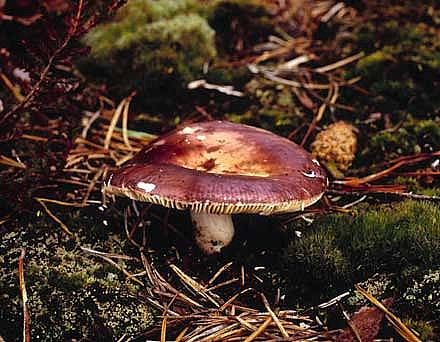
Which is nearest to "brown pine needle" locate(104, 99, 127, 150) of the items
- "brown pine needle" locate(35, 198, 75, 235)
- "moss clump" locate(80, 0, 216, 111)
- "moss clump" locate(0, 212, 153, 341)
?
"moss clump" locate(80, 0, 216, 111)

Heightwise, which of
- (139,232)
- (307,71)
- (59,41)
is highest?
(59,41)

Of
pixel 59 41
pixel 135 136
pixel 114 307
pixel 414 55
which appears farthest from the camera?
pixel 414 55

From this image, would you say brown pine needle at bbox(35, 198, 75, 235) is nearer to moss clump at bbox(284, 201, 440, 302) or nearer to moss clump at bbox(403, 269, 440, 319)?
moss clump at bbox(284, 201, 440, 302)

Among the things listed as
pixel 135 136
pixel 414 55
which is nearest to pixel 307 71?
pixel 414 55

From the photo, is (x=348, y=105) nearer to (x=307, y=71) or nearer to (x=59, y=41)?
(x=307, y=71)

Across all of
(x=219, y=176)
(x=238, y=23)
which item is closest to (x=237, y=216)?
(x=219, y=176)

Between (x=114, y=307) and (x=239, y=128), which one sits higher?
(x=239, y=128)
